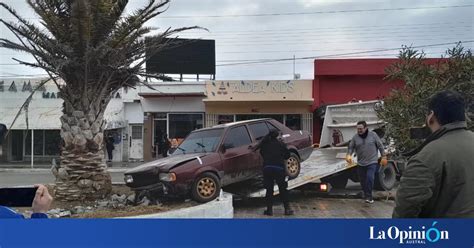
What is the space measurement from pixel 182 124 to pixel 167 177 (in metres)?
0.36

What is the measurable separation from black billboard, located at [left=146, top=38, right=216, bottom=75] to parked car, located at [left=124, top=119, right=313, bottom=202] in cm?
43

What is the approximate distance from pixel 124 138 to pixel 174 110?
0.46m

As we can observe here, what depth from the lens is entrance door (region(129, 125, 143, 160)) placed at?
3.16 metres

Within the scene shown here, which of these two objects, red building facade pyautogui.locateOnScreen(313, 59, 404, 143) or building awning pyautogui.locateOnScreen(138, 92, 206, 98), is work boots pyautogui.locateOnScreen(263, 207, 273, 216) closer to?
red building facade pyautogui.locateOnScreen(313, 59, 404, 143)

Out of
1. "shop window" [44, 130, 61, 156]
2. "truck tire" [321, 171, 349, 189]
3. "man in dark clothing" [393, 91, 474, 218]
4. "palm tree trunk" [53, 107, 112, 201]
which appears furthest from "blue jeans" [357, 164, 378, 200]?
"shop window" [44, 130, 61, 156]

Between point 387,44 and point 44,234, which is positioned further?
point 387,44

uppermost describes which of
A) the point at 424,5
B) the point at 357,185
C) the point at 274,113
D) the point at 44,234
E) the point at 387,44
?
the point at 424,5

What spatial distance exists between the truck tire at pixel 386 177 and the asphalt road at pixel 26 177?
178cm

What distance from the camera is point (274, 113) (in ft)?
10.1

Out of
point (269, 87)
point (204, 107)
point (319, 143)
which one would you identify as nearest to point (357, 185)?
point (319, 143)

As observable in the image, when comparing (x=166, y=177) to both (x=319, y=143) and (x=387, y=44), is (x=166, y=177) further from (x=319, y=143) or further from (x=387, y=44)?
(x=387, y=44)

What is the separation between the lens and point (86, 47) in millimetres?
3352

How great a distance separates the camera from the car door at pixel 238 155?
3.05 m

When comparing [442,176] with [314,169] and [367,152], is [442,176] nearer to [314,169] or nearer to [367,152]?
[367,152]
